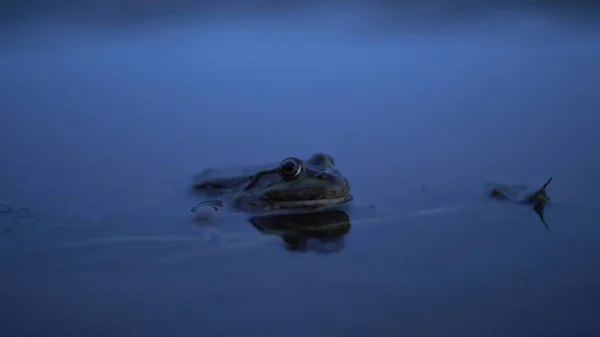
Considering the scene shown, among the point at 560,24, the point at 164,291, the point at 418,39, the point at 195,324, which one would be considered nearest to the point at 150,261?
the point at 164,291

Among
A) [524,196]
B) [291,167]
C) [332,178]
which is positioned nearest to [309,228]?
[332,178]

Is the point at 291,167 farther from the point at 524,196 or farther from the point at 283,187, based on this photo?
the point at 524,196

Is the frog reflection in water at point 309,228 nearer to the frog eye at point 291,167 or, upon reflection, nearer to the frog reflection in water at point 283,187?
the frog reflection in water at point 283,187

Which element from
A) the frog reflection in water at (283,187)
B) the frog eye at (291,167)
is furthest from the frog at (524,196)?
the frog eye at (291,167)

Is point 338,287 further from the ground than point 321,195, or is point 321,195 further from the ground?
point 321,195

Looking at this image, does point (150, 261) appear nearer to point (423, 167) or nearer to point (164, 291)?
point (164, 291)
